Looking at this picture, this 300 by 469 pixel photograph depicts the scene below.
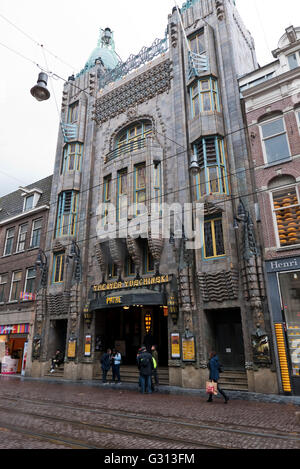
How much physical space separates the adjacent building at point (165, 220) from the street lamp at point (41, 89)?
304 inches

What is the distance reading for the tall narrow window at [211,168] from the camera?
17500 mm

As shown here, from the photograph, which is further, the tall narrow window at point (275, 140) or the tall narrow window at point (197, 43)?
the tall narrow window at point (197, 43)

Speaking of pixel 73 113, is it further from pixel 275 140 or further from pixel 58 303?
pixel 275 140

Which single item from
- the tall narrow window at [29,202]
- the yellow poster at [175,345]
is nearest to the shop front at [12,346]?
the tall narrow window at [29,202]

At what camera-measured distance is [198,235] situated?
17.3 m

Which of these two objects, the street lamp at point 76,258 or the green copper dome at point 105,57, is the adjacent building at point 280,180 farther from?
the green copper dome at point 105,57

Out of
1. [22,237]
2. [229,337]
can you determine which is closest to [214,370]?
[229,337]

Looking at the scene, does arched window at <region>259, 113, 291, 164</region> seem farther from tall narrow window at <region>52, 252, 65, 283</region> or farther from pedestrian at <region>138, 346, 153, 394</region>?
tall narrow window at <region>52, 252, 65, 283</region>

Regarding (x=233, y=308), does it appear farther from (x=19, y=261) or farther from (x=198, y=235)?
(x=19, y=261)

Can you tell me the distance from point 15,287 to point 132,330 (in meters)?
11.4

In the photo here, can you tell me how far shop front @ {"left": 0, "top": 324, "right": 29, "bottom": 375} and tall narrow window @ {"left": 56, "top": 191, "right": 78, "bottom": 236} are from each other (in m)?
8.00

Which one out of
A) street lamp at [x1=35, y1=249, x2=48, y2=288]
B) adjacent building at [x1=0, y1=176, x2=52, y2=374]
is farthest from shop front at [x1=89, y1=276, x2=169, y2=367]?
adjacent building at [x1=0, y1=176, x2=52, y2=374]

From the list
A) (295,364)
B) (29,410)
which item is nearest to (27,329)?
(29,410)

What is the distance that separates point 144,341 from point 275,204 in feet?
40.4
